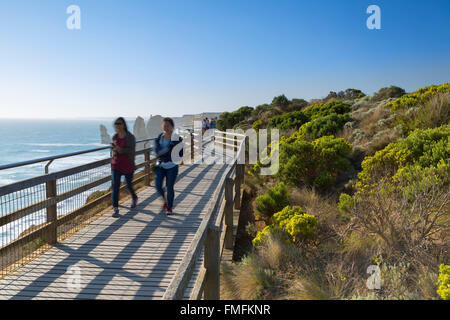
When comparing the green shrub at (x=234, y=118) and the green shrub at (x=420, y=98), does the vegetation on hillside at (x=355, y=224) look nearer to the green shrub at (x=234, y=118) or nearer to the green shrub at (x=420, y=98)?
the green shrub at (x=420, y=98)

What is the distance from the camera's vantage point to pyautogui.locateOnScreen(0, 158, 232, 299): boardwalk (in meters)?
3.39

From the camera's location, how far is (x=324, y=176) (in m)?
7.51

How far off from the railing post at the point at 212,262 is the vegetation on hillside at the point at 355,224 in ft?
2.89

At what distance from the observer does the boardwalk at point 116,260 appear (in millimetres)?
3395

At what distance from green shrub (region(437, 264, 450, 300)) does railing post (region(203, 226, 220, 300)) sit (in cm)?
192

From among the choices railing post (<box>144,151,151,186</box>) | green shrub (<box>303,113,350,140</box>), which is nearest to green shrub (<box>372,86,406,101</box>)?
green shrub (<box>303,113,350,140</box>)

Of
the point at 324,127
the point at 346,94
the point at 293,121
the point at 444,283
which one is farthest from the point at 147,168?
the point at 346,94

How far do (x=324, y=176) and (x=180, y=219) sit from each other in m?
3.59

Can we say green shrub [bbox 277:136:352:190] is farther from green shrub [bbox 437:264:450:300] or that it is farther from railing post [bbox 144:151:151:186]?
green shrub [bbox 437:264:450:300]

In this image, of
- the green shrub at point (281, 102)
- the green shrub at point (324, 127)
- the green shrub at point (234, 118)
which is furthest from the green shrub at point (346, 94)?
the green shrub at point (324, 127)
